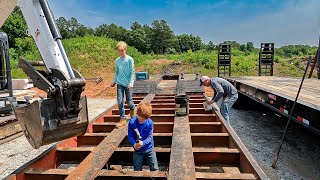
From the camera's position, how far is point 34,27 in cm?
322

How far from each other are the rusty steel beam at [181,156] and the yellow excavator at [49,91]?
107cm

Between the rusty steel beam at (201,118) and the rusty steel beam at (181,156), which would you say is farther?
the rusty steel beam at (201,118)

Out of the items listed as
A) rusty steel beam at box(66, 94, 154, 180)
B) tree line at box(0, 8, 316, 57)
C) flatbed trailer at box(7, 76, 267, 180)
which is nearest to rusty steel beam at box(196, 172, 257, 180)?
flatbed trailer at box(7, 76, 267, 180)

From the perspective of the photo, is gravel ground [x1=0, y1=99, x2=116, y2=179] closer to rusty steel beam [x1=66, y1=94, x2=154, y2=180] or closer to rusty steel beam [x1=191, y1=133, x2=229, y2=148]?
rusty steel beam [x1=66, y1=94, x2=154, y2=180]

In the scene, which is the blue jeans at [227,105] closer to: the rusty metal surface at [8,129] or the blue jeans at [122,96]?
the blue jeans at [122,96]

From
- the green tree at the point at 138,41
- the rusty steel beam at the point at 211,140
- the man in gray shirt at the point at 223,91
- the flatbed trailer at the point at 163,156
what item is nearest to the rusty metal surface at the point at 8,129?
the flatbed trailer at the point at 163,156

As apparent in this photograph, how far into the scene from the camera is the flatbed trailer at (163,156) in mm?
2961

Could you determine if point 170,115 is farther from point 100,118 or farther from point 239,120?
point 239,120

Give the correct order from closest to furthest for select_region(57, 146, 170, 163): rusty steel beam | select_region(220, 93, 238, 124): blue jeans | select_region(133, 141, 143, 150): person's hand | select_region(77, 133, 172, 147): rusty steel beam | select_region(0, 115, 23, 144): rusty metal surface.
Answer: select_region(133, 141, 143, 150): person's hand < select_region(57, 146, 170, 163): rusty steel beam < select_region(77, 133, 172, 147): rusty steel beam < select_region(220, 93, 238, 124): blue jeans < select_region(0, 115, 23, 144): rusty metal surface

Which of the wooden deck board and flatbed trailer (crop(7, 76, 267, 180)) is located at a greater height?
the wooden deck board

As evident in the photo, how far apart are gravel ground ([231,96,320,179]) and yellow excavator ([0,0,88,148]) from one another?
330 cm

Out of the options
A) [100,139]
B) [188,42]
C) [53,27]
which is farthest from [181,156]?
[188,42]

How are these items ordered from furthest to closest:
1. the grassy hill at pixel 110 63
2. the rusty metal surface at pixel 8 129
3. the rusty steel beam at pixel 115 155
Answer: the grassy hill at pixel 110 63 → the rusty metal surface at pixel 8 129 → the rusty steel beam at pixel 115 155

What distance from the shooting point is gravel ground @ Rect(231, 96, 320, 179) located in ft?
16.6
